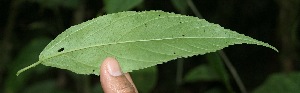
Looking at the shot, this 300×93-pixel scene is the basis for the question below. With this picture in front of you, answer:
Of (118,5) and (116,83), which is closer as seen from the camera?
(116,83)

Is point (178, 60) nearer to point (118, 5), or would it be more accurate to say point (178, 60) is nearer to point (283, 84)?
point (283, 84)

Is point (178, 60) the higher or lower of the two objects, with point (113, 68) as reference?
higher

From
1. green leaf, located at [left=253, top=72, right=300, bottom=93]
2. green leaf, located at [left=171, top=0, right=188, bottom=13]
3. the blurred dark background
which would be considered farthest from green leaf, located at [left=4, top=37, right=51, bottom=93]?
green leaf, located at [left=253, top=72, right=300, bottom=93]

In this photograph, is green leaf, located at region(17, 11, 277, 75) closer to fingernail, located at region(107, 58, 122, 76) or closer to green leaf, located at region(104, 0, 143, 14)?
fingernail, located at region(107, 58, 122, 76)

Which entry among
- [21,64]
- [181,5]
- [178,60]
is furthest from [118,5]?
[21,64]

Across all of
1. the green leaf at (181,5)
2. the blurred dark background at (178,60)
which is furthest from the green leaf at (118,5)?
the green leaf at (181,5)

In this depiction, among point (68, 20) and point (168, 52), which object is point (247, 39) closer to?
point (168, 52)
